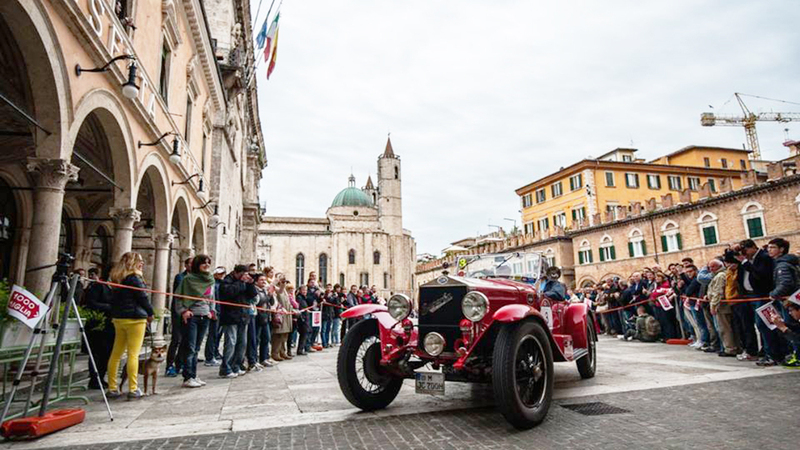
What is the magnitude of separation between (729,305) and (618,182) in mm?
33777

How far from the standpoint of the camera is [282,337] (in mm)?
10273

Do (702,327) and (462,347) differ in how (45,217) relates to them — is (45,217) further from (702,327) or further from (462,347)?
(702,327)

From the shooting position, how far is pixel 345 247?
2729 inches

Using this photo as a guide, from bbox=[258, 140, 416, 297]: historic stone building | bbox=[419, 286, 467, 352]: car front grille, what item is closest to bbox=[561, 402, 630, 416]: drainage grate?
bbox=[419, 286, 467, 352]: car front grille

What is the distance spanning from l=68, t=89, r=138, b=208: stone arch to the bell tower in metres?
66.2

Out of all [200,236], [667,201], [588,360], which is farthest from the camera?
[667,201]

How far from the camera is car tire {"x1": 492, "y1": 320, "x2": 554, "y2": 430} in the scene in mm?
3855

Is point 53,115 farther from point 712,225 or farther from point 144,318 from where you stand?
point 712,225

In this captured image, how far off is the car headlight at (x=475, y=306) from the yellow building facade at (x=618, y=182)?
34158 mm

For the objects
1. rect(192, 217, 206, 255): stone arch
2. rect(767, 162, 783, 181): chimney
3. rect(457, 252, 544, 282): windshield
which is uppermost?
rect(767, 162, 783, 181): chimney

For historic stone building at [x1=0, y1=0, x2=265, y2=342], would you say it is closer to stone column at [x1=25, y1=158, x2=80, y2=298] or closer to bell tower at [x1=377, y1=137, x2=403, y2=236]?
stone column at [x1=25, y1=158, x2=80, y2=298]

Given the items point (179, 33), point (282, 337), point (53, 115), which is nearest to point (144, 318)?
point (53, 115)

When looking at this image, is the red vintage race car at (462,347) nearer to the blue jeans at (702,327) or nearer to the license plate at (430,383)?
the license plate at (430,383)

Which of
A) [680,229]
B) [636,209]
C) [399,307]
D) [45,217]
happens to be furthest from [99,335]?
[636,209]
